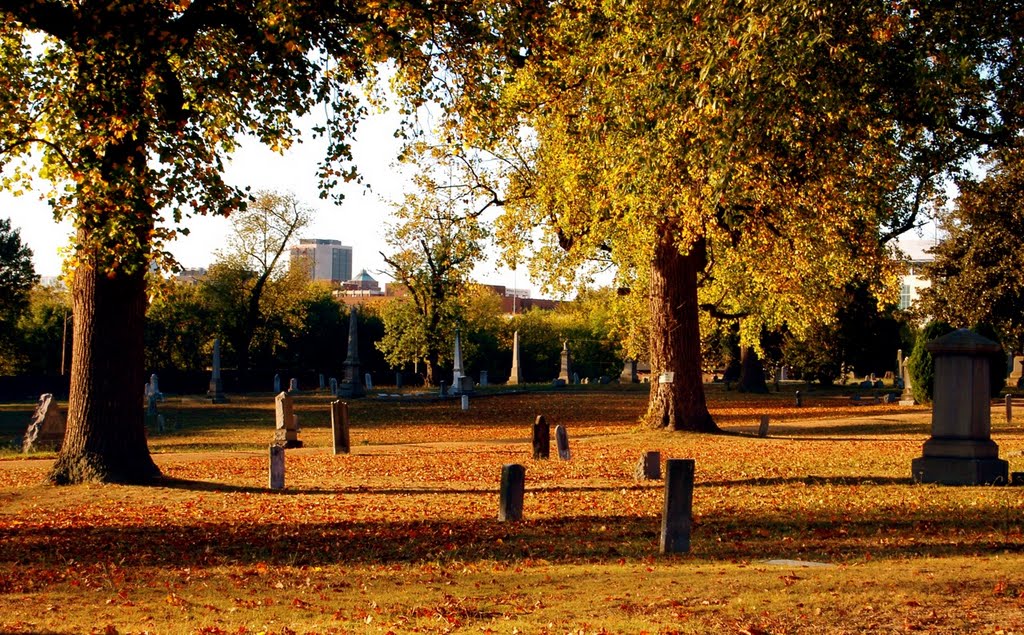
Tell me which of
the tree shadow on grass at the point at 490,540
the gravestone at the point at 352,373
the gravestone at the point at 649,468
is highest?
the gravestone at the point at 352,373

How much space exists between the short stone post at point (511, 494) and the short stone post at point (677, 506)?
2.69 meters

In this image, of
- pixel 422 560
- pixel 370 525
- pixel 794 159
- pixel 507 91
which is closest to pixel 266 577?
pixel 422 560

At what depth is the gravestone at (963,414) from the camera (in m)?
16.2

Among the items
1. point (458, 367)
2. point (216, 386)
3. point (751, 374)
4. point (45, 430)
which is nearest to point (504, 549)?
point (45, 430)

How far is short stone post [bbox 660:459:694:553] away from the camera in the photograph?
10.7 meters

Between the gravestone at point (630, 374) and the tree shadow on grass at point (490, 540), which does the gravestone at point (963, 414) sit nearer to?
the tree shadow on grass at point (490, 540)

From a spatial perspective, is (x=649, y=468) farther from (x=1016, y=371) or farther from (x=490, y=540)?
(x=1016, y=371)

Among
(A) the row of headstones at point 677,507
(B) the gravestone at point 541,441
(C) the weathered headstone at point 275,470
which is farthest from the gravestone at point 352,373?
(A) the row of headstones at point 677,507

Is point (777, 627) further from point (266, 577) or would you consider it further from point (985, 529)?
point (985, 529)

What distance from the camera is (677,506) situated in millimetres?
10898

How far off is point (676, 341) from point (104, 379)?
14.3m

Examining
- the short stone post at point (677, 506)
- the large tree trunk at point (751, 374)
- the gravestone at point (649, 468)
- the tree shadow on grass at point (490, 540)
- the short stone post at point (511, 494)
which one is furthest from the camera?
the large tree trunk at point (751, 374)

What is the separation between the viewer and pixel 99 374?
16.2 m

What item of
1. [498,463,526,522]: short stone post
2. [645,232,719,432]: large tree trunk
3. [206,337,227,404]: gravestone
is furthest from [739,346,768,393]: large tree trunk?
[498,463,526,522]: short stone post
